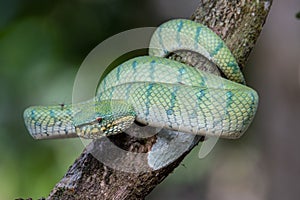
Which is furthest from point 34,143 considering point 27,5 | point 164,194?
point 164,194

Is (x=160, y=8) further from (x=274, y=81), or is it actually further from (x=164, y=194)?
(x=164, y=194)

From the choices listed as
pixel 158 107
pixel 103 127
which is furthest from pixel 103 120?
pixel 158 107

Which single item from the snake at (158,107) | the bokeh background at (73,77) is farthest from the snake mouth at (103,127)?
the bokeh background at (73,77)

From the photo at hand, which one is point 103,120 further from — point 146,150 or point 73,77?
point 73,77

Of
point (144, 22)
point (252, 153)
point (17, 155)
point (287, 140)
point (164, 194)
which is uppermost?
point (144, 22)

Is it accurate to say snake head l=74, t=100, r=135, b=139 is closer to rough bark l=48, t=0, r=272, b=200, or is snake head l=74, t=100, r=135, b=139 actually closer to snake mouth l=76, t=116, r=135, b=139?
snake mouth l=76, t=116, r=135, b=139

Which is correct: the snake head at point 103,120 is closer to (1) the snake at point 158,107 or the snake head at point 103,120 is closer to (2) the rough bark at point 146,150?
(1) the snake at point 158,107
